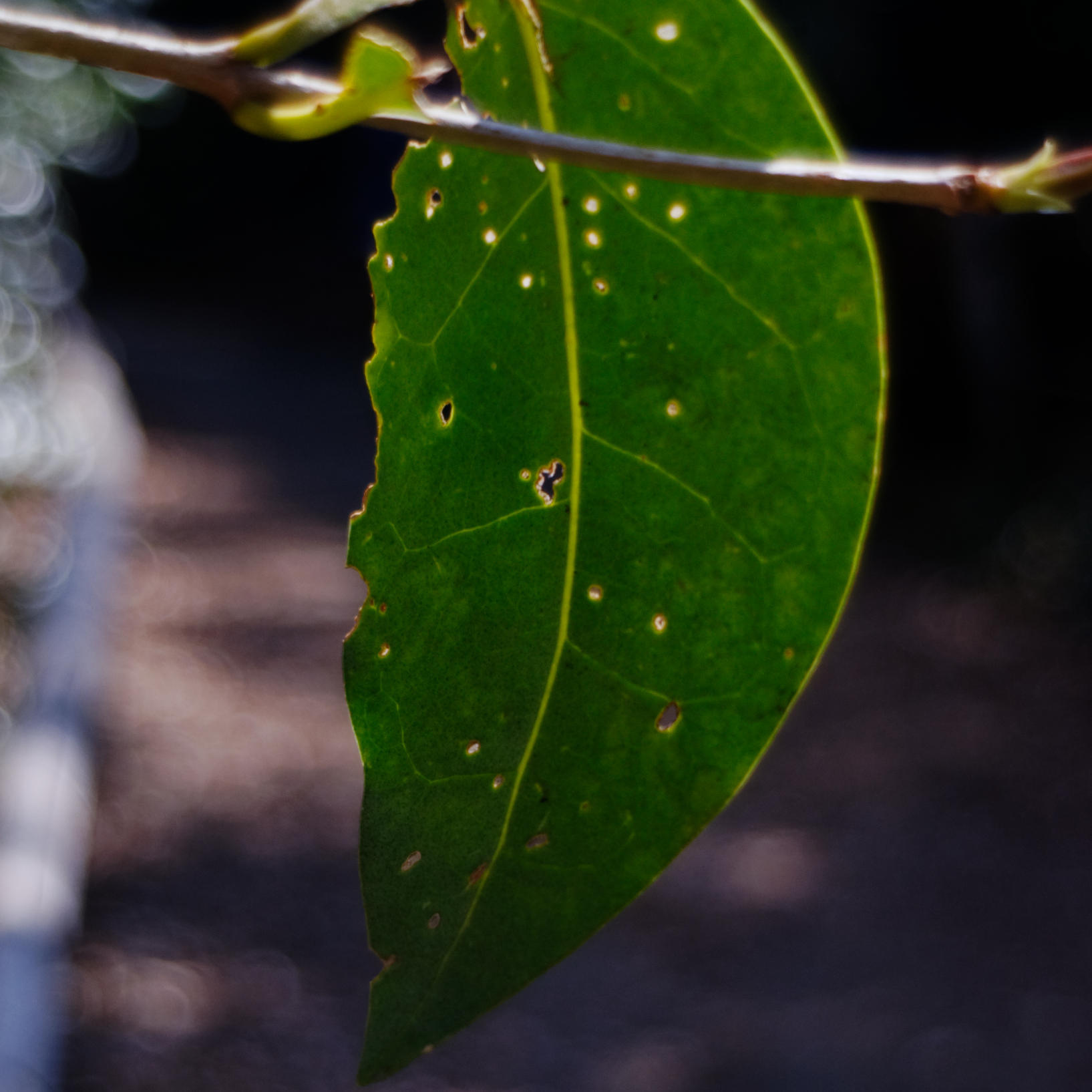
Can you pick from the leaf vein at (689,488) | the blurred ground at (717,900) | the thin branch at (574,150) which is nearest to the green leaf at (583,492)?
the leaf vein at (689,488)

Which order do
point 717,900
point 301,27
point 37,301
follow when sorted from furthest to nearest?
point 37,301 → point 717,900 → point 301,27

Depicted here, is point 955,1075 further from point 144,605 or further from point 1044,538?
point 144,605

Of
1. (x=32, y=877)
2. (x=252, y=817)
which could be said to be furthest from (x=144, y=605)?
(x=32, y=877)

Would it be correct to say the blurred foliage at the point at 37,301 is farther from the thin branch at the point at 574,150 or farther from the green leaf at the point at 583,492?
the thin branch at the point at 574,150

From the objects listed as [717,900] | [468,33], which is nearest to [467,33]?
[468,33]

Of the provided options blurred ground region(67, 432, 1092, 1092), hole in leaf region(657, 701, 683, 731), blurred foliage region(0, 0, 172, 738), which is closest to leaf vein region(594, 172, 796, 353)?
hole in leaf region(657, 701, 683, 731)

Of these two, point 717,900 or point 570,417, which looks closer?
point 570,417

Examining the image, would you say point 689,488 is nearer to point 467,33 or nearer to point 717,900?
point 467,33
